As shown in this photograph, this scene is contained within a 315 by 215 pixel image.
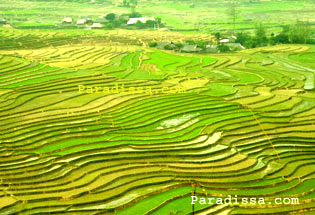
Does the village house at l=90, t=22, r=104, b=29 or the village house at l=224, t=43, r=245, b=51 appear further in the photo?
the village house at l=90, t=22, r=104, b=29

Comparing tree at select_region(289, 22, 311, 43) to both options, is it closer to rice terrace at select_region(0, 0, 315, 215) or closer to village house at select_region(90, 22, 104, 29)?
rice terrace at select_region(0, 0, 315, 215)

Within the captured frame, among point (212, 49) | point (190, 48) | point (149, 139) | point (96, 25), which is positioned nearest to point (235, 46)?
point (212, 49)

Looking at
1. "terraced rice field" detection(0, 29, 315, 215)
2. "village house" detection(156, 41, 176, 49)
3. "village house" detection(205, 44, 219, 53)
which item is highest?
"village house" detection(156, 41, 176, 49)

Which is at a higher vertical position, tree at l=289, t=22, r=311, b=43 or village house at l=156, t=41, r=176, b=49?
tree at l=289, t=22, r=311, b=43

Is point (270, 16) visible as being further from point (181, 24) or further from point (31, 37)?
point (31, 37)

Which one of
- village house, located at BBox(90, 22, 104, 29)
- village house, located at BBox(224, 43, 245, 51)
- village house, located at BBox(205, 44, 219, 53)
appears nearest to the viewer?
village house, located at BBox(205, 44, 219, 53)

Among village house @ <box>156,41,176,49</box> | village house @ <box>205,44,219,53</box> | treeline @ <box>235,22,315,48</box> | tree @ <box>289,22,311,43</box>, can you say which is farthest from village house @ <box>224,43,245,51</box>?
village house @ <box>156,41,176,49</box>

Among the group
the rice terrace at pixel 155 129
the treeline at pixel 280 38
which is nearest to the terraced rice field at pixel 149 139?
the rice terrace at pixel 155 129
